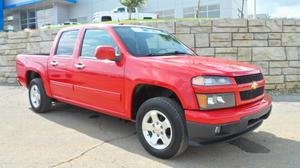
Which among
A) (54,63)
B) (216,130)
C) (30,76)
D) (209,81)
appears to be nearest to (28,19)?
(30,76)

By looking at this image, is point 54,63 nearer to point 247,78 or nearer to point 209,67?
point 209,67

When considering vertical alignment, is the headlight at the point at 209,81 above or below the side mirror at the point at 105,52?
below

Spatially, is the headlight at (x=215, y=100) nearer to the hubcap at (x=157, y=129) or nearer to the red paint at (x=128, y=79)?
the red paint at (x=128, y=79)

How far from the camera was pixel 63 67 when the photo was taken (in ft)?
19.2

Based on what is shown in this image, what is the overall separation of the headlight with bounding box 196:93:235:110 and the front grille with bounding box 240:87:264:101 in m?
0.22

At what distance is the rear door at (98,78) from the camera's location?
4.79m

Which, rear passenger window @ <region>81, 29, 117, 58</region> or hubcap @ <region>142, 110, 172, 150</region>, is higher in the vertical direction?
rear passenger window @ <region>81, 29, 117, 58</region>

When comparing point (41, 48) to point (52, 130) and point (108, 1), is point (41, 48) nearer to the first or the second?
point (52, 130)

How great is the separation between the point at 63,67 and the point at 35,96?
154cm

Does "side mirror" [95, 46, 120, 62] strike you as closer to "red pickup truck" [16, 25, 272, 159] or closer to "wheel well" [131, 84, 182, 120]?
"red pickup truck" [16, 25, 272, 159]

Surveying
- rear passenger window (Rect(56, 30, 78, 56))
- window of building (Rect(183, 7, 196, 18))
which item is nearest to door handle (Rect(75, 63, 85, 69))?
rear passenger window (Rect(56, 30, 78, 56))

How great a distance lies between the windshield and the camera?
16.0 ft

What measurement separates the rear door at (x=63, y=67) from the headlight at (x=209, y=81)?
8.46 ft

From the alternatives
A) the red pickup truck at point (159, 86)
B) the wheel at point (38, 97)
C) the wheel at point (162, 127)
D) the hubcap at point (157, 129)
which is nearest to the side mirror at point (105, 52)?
the red pickup truck at point (159, 86)
